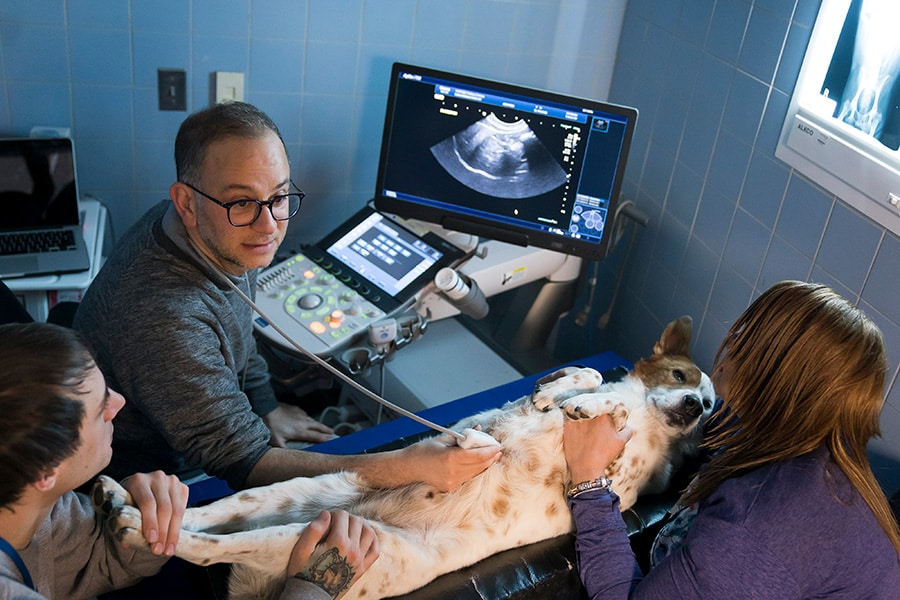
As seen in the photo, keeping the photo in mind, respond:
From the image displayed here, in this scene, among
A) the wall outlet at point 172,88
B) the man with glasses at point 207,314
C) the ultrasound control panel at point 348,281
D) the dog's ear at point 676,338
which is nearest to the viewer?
the man with glasses at point 207,314

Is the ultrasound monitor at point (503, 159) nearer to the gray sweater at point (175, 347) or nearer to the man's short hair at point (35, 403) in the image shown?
the gray sweater at point (175, 347)

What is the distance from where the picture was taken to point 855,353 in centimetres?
133

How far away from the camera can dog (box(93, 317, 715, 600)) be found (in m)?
1.35

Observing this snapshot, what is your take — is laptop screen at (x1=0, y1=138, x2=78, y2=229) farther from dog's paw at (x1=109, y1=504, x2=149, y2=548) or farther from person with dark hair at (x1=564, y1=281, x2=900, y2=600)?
person with dark hair at (x1=564, y1=281, x2=900, y2=600)

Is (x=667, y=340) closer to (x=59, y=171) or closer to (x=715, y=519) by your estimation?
(x=715, y=519)

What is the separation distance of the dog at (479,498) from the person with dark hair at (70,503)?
0.05 meters

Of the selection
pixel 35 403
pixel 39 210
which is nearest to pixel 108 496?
pixel 35 403

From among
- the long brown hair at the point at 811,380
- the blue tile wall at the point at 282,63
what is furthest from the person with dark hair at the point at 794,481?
the blue tile wall at the point at 282,63

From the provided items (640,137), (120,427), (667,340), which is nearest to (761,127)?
(640,137)

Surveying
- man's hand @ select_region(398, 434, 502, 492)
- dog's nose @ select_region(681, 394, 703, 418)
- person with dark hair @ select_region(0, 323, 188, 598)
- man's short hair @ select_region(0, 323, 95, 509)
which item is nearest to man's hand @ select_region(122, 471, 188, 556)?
person with dark hair @ select_region(0, 323, 188, 598)

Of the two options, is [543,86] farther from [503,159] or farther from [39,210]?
[39,210]

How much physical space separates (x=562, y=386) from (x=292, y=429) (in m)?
0.73

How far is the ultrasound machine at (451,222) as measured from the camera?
2197 millimetres

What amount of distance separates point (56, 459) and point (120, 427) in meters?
0.64
